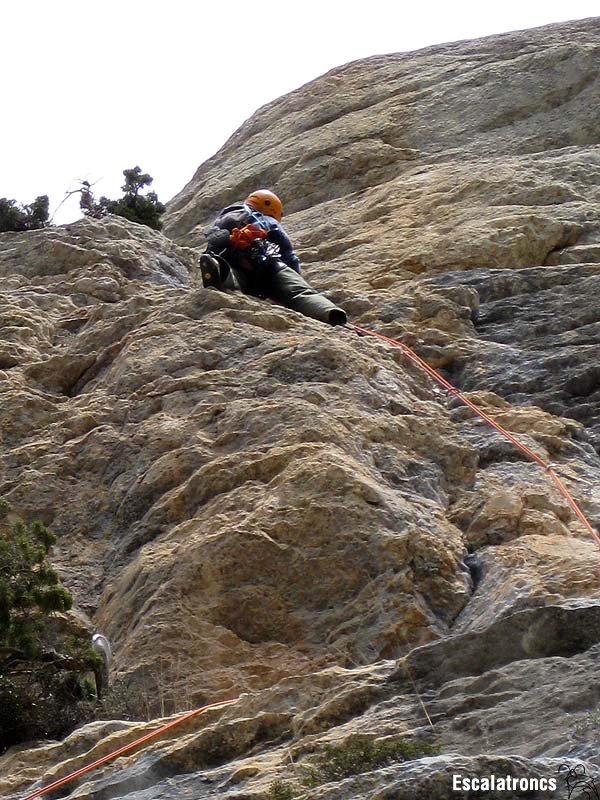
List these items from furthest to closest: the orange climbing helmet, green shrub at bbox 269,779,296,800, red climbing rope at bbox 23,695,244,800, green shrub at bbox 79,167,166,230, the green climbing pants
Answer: green shrub at bbox 79,167,166,230, the orange climbing helmet, the green climbing pants, red climbing rope at bbox 23,695,244,800, green shrub at bbox 269,779,296,800

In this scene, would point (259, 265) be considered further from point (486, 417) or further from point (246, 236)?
point (486, 417)

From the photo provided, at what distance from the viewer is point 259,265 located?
14.3 meters

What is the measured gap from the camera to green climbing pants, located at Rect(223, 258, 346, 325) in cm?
1380

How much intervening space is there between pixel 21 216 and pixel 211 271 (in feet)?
17.4

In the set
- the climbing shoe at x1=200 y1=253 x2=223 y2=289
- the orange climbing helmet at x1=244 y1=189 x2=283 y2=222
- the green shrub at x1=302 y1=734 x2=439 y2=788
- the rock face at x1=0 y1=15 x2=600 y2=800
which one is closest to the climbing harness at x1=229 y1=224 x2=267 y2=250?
the climbing shoe at x1=200 y1=253 x2=223 y2=289

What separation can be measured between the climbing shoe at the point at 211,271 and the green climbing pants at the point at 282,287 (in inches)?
4.4

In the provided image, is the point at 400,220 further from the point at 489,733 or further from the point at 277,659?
the point at 489,733

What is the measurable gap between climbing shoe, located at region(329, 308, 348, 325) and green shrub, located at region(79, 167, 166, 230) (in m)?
6.16

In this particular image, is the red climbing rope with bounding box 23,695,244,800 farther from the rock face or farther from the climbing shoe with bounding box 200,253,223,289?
the climbing shoe with bounding box 200,253,223,289

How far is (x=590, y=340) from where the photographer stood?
13.1 m

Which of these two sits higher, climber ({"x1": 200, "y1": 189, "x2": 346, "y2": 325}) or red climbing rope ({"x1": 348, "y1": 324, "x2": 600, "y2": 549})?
climber ({"x1": 200, "y1": 189, "x2": 346, "y2": 325})

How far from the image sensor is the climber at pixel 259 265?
13875mm

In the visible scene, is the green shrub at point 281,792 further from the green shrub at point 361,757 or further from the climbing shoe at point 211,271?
the climbing shoe at point 211,271

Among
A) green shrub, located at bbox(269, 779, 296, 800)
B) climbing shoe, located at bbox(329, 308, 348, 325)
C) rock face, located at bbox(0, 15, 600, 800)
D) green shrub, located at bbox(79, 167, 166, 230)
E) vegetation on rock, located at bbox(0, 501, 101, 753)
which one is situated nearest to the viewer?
green shrub, located at bbox(269, 779, 296, 800)
